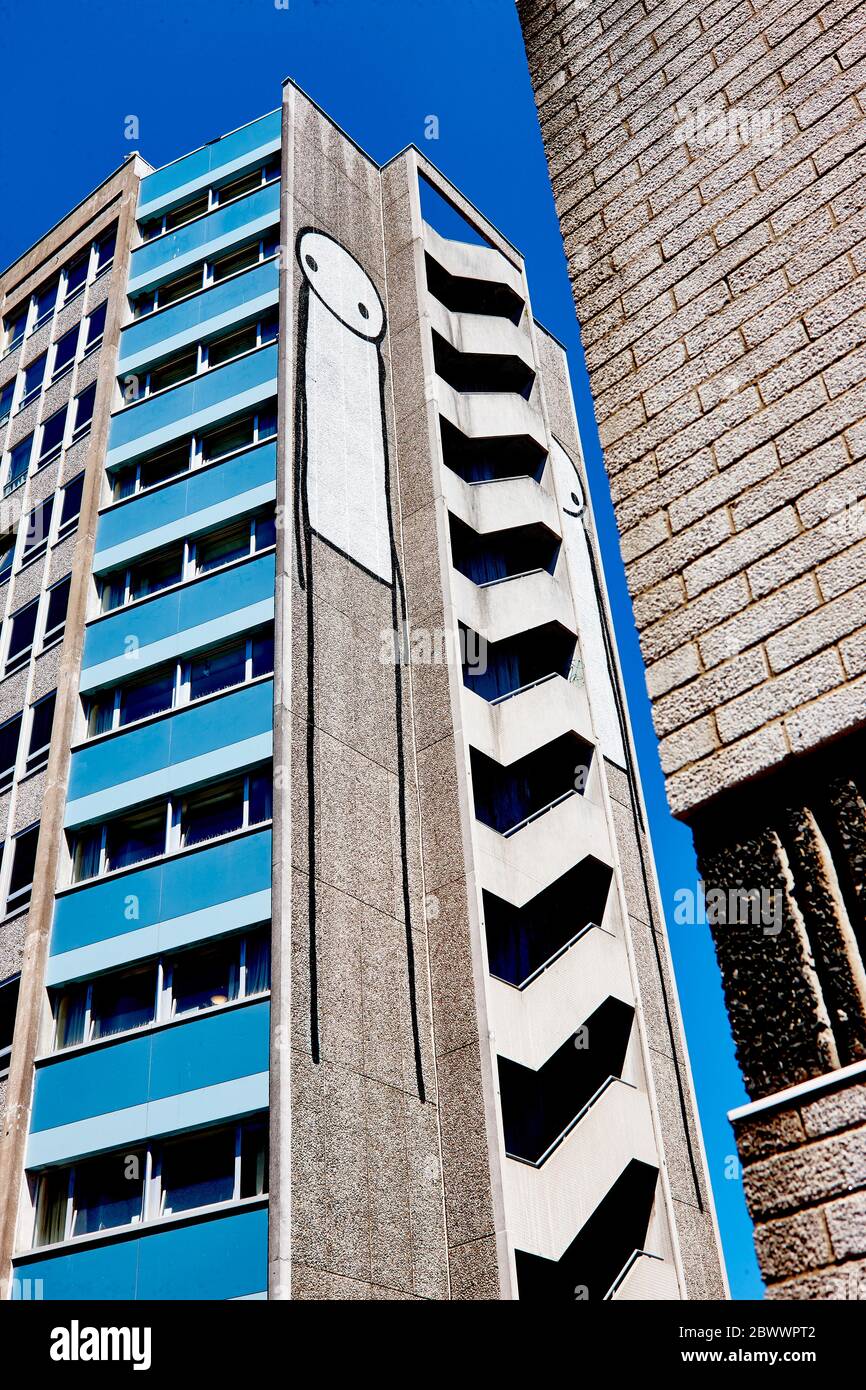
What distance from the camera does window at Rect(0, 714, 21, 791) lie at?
2384cm

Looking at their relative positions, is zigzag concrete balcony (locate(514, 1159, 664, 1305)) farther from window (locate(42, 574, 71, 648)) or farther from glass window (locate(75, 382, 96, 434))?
glass window (locate(75, 382, 96, 434))

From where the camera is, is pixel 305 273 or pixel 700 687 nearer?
pixel 700 687

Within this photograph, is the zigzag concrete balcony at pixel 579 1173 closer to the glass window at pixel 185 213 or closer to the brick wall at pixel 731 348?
the brick wall at pixel 731 348

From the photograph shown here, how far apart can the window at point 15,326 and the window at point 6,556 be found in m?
6.96

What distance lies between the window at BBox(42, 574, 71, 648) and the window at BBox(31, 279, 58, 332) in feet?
32.3

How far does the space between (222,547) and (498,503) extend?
254 inches

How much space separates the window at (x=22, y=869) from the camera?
2164 centimetres

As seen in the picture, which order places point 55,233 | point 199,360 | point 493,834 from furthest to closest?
point 55,233
point 199,360
point 493,834

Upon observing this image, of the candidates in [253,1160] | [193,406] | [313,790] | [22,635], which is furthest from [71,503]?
[253,1160]

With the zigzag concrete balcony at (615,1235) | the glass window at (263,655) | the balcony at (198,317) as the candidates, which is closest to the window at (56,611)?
the glass window at (263,655)

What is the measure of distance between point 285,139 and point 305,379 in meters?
6.99
